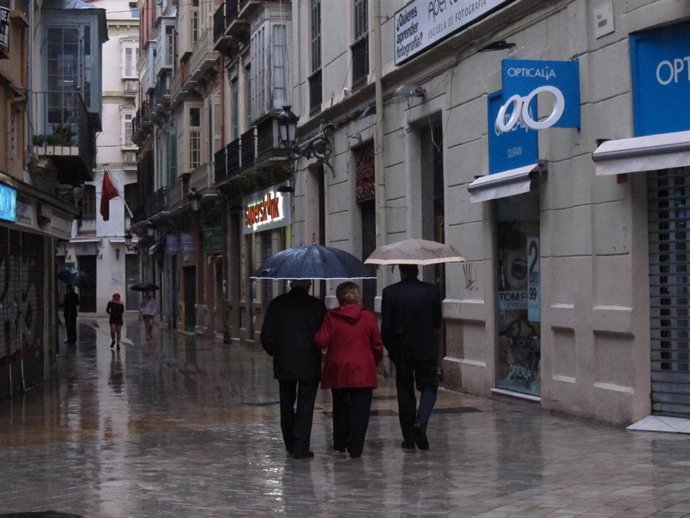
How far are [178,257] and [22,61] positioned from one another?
25031mm

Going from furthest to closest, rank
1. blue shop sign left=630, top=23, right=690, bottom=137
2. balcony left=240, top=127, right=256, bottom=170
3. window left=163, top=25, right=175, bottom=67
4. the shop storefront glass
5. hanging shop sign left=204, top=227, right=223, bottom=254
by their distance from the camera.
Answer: window left=163, top=25, right=175, bottom=67 < hanging shop sign left=204, top=227, right=223, bottom=254 < balcony left=240, top=127, right=256, bottom=170 < the shop storefront glass < blue shop sign left=630, top=23, right=690, bottom=137

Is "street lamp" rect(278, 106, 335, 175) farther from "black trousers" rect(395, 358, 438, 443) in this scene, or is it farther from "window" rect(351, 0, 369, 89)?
→ "black trousers" rect(395, 358, 438, 443)

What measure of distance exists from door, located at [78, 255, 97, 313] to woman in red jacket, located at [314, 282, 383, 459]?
5255cm

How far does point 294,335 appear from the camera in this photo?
10.7 metres

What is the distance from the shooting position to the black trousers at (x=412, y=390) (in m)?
10.9

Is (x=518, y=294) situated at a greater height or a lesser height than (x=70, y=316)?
greater

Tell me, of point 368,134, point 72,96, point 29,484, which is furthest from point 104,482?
point 72,96

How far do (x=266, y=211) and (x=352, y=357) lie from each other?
62.6 feet

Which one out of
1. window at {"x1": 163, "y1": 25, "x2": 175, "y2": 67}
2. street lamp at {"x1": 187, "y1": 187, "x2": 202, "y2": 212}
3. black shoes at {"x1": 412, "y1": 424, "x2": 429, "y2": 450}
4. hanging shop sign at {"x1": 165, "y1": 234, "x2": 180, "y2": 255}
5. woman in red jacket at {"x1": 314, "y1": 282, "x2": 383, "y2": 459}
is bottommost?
black shoes at {"x1": 412, "y1": 424, "x2": 429, "y2": 450}

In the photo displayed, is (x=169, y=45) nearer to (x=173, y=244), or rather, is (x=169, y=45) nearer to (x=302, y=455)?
(x=173, y=244)

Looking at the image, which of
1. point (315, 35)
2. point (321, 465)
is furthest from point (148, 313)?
point (321, 465)

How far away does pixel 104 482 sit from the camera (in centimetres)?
953

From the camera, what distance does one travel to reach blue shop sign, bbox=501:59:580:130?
13.0 meters

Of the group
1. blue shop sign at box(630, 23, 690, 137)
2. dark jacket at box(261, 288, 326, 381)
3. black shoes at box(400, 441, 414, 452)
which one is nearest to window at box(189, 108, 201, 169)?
blue shop sign at box(630, 23, 690, 137)
